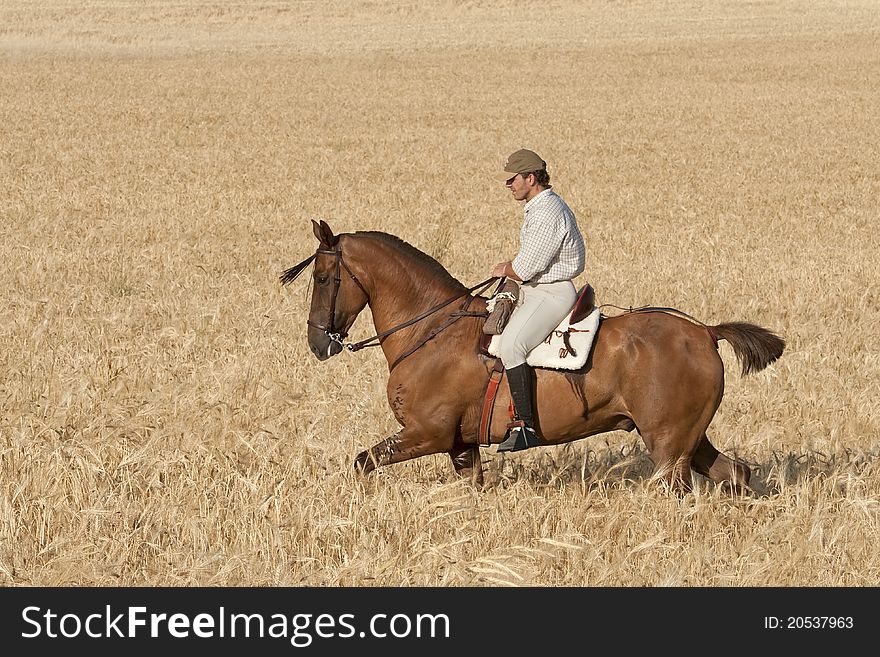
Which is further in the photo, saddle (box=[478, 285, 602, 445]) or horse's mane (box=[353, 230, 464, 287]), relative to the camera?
horse's mane (box=[353, 230, 464, 287])

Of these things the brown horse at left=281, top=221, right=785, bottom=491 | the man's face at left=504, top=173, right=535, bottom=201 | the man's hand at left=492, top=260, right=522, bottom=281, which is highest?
the man's face at left=504, top=173, right=535, bottom=201

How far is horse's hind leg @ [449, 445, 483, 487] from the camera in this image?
24.3ft

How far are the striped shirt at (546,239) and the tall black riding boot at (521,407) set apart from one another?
57 centimetres

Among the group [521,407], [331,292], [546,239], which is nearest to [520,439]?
[521,407]

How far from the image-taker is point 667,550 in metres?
6.21

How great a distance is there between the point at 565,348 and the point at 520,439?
23.7 inches

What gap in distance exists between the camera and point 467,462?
7.42 m

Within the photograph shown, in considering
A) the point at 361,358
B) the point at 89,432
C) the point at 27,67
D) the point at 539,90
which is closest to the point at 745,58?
A: the point at 539,90

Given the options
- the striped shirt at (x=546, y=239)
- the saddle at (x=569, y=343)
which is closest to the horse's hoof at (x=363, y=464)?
the saddle at (x=569, y=343)

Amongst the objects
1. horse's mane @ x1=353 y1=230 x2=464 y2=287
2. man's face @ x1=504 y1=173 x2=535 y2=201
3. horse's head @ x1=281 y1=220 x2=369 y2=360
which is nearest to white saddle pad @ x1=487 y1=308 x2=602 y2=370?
horse's mane @ x1=353 y1=230 x2=464 y2=287

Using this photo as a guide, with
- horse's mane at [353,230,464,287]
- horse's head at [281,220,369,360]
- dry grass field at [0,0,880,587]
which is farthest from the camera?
horse's mane at [353,230,464,287]

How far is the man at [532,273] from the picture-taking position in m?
6.93

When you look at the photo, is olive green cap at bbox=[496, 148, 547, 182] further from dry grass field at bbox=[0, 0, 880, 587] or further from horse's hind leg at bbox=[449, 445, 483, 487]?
dry grass field at bbox=[0, 0, 880, 587]

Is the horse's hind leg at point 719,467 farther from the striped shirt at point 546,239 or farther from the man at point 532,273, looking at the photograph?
the striped shirt at point 546,239
